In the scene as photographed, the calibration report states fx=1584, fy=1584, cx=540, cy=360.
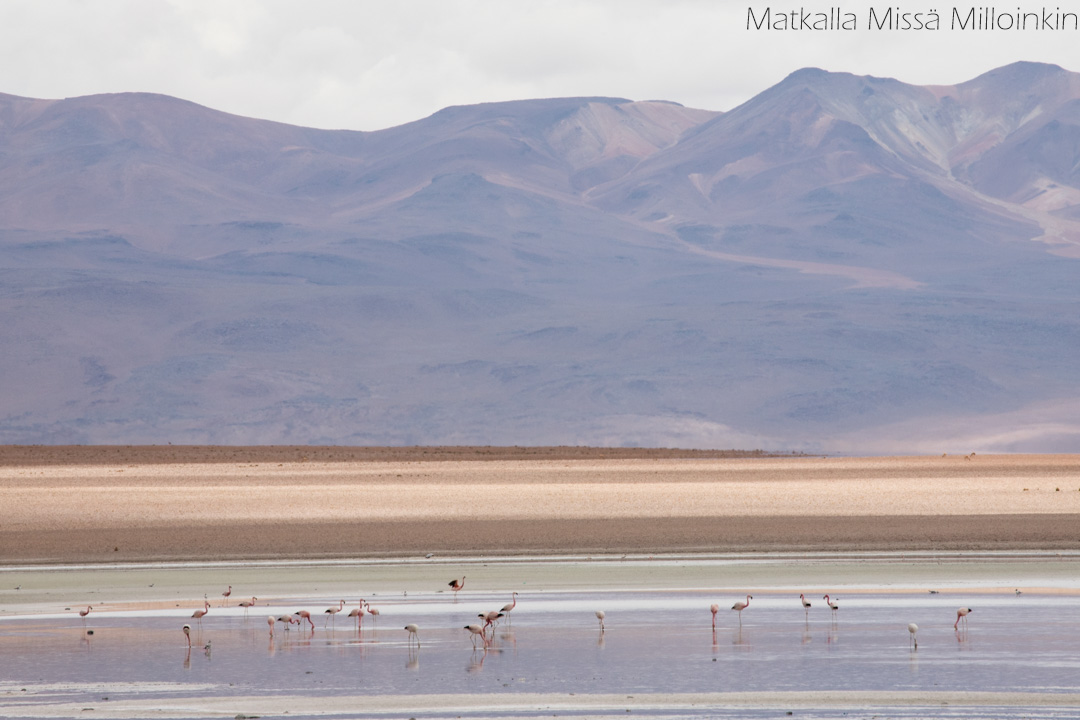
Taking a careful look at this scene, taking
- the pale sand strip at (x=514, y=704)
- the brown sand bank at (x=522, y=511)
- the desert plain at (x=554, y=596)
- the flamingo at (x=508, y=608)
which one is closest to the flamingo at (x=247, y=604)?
the desert plain at (x=554, y=596)

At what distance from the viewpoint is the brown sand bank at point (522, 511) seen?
78.2ft

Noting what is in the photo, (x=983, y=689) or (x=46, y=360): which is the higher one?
(x=46, y=360)

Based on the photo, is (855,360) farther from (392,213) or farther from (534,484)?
(534,484)

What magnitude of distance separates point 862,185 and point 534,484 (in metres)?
156

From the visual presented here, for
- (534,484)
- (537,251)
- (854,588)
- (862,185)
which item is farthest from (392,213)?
(854,588)

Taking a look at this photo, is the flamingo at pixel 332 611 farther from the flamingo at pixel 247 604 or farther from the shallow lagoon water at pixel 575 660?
the flamingo at pixel 247 604

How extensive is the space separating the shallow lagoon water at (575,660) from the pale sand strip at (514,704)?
0.03 metres

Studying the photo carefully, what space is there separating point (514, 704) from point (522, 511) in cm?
1923

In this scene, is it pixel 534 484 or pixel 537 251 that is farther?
pixel 537 251

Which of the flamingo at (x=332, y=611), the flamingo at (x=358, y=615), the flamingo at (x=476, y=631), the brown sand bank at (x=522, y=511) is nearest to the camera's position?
the flamingo at (x=476, y=631)

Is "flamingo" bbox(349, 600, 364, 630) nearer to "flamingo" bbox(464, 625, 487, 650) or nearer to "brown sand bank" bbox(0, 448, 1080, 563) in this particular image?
"flamingo" bbox(464, 625, 487, 650)

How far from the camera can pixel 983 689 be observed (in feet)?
38.8

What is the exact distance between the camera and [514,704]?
11.6 m

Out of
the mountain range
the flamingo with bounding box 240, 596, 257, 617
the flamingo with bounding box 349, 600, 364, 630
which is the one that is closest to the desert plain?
the flamingo with bounding box 349, 600, 364, 630
